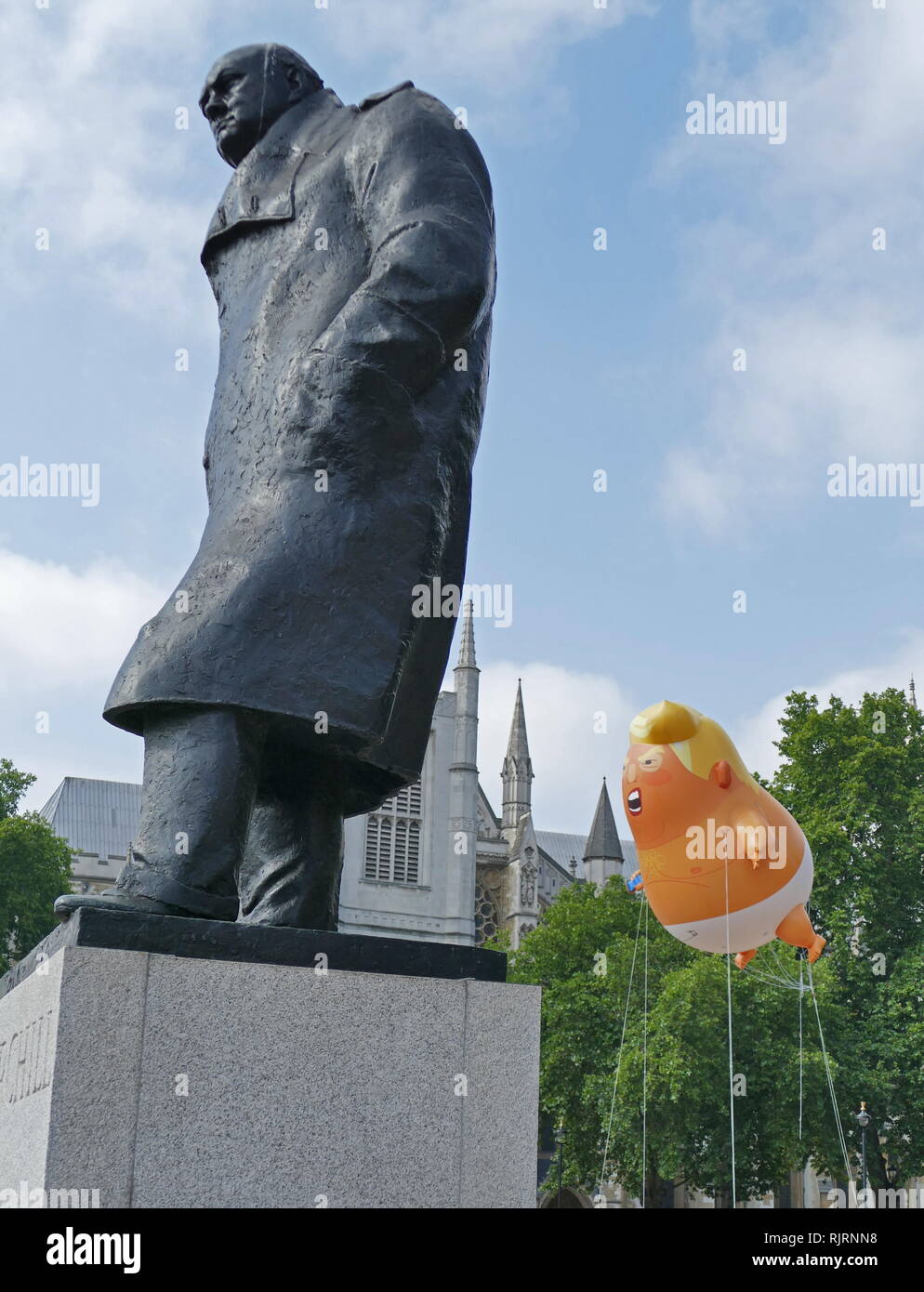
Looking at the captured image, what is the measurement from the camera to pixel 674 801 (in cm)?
1451

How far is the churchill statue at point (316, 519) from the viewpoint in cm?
370

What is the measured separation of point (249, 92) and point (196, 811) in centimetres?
247

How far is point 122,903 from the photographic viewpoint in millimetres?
3486

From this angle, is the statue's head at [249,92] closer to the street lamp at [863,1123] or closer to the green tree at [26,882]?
the street lamp at [863,1123]

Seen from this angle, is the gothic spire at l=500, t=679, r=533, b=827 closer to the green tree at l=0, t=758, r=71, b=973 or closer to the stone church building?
the stone church building

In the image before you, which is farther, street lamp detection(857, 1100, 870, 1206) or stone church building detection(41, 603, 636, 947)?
stone church building detection(41, 603, 636, 947)

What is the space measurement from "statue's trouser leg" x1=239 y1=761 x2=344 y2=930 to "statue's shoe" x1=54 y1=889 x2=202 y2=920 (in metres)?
0.59

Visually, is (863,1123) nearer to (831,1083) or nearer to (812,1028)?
(831,1083)

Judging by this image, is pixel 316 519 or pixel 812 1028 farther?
pixel 812 1028

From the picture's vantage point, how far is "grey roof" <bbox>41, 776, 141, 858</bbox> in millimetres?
60312

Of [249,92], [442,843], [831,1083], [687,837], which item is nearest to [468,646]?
[442,843]

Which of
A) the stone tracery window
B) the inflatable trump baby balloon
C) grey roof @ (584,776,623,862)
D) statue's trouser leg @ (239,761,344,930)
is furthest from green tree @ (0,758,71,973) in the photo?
grey roof @ (584,776,623,862)

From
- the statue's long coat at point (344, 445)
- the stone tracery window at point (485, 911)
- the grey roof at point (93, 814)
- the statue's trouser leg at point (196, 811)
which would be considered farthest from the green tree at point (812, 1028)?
the grey roof at point (93, 814)
